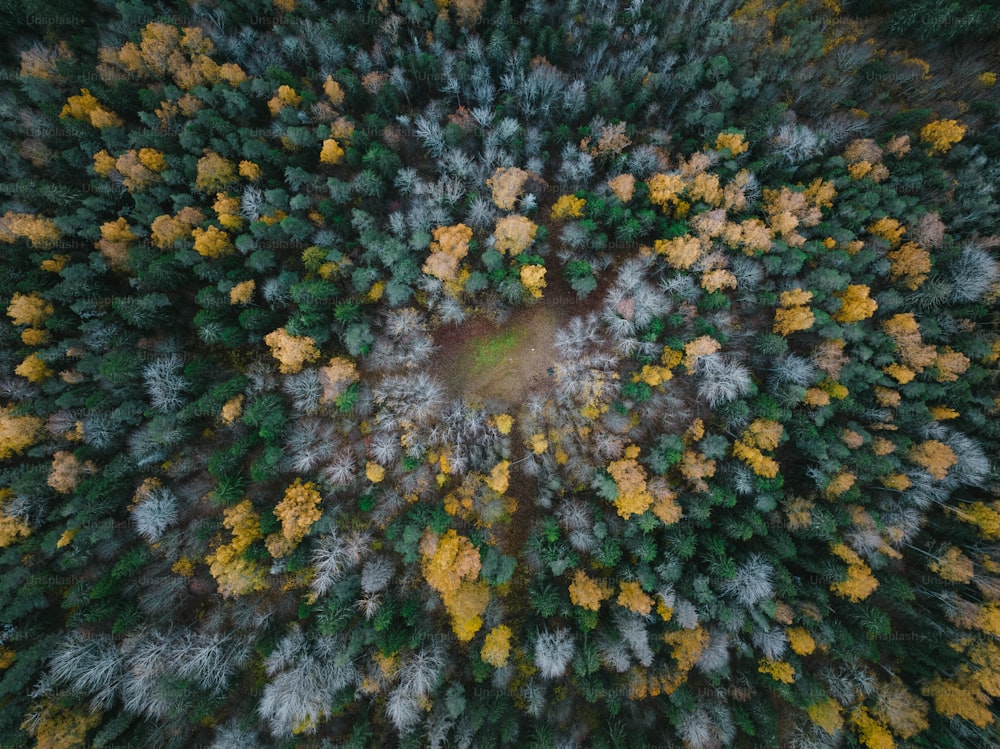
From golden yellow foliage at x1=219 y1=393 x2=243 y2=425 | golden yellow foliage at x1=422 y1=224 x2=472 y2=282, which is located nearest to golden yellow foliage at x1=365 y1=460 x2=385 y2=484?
golden yellow foliage at x1=219 y1=393 x2=243 y2=425

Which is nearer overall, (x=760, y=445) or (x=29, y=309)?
(x=760, y=445)

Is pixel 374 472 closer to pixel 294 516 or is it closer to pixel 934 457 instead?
pixel 294 516

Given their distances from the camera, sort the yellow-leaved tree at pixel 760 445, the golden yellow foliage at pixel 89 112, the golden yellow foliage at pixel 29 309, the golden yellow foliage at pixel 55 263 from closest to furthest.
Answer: the yellow-leaved tree at pixel 760 445
the golden yellow foliage at pixel 29 309
the golden yellow foliage at pixel 55 263
the golden yellow foliage at pixel 89 112

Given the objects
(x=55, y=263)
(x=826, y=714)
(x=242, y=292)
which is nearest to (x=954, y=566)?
(x=826, y=714)

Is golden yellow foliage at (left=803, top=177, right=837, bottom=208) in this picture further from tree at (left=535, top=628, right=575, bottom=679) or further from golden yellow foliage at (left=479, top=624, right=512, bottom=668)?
golden yellow foliage at (left=479, top=624, right=512, bottom=668)

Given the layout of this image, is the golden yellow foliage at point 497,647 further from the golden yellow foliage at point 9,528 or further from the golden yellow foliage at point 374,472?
the golden yellow foliage at point 9,528

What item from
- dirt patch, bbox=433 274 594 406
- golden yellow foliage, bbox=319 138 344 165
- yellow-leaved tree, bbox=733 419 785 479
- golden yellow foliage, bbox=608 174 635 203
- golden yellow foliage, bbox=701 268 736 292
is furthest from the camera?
dirt patch, bbox=433 274 594 406

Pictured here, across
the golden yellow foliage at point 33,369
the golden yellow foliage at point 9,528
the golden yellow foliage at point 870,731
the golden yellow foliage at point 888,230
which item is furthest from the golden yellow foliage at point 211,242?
the golden yellow foliage at point 870,731
